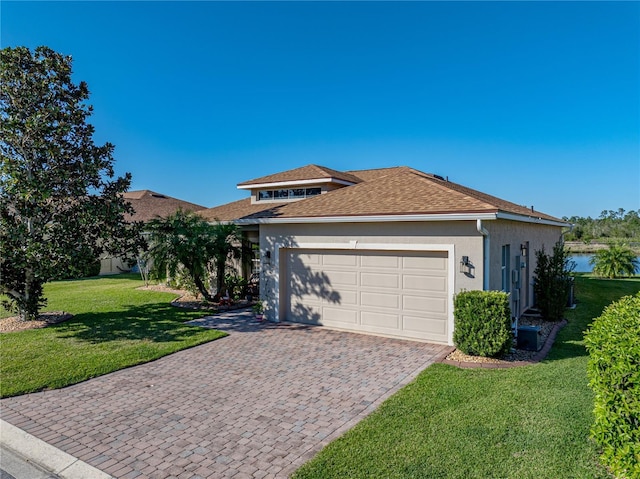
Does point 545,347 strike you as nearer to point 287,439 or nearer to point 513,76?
point 287,439

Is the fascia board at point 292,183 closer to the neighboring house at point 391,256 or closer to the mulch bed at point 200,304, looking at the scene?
the neighboring house at point 391,256

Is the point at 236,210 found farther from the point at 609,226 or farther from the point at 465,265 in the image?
the point at 609,226

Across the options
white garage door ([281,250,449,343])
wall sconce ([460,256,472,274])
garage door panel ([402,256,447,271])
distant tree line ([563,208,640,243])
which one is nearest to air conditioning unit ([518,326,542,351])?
white garage door ([281,250,449,343])

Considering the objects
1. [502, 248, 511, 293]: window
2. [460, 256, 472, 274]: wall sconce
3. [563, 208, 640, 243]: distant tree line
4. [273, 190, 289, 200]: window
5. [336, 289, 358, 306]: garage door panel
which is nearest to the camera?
[460, 256, 472, 274]: wall sconce

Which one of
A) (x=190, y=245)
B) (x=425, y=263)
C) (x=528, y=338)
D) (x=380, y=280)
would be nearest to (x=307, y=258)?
(x=380, y=280)

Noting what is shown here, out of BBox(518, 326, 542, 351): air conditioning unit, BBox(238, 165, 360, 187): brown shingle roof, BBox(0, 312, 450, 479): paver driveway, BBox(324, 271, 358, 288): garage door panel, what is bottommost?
BBox(0, 312, 450, 479): paver driveway

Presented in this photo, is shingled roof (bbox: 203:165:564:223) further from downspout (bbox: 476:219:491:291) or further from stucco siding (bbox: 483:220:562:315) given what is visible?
downspout (bbox: 476:219:491:291)

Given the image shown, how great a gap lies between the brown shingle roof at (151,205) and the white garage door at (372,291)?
19.6 meters

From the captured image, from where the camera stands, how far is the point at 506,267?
10500 mm

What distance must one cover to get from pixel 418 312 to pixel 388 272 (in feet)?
4.11

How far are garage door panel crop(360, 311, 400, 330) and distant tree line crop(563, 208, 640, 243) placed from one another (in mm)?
63323

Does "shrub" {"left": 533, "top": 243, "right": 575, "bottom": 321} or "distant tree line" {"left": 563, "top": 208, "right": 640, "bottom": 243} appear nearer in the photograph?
"shrub" {"left": 533, "top": 243, "right": 575, "bottom": 321}

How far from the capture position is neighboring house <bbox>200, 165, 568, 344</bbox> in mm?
8758

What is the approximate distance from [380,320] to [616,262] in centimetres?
2082
